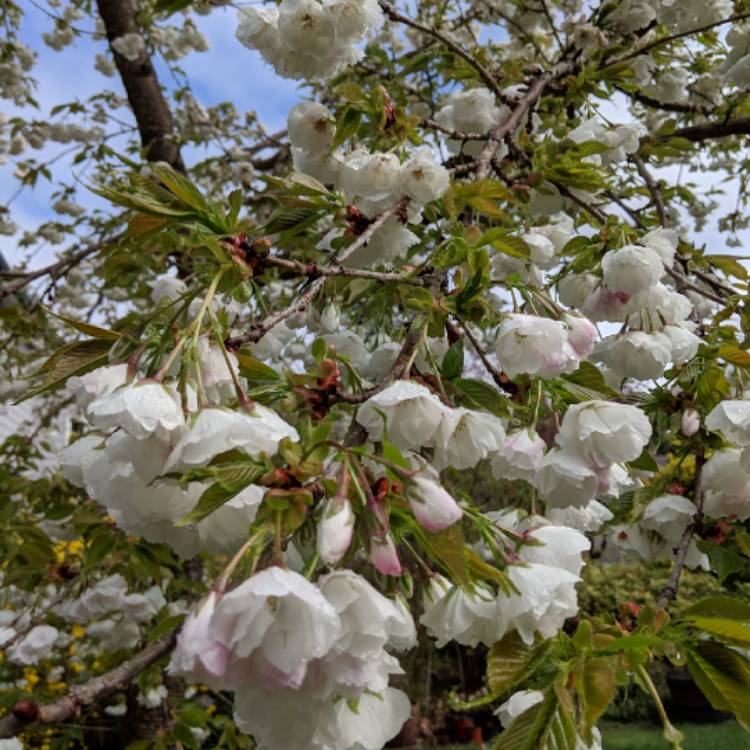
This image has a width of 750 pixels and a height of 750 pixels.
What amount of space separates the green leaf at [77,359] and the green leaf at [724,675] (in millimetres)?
781

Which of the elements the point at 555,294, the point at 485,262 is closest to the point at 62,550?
the point at 555,294

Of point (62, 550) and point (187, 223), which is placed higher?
point (187, 223)

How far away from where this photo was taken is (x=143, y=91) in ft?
12.3

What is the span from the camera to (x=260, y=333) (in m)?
0.85

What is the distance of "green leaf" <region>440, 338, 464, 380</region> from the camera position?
3.19 ft

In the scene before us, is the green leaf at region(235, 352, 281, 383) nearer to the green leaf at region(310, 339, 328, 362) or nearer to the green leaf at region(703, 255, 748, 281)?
the green leaf at region(310, 339, 328, 362)

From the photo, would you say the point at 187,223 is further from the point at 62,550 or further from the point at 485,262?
the point at 62,550

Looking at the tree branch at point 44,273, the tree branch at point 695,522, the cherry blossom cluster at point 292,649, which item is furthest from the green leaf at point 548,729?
the tree branch at point 44,273

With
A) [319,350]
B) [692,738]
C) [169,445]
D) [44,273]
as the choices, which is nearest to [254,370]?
[319,350]

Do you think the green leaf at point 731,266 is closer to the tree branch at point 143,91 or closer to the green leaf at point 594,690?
the green leaf at point 594,690

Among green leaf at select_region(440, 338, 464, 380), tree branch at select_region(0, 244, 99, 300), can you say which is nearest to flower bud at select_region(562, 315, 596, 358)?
green leaf at select_region(440, 338, 464, 380)

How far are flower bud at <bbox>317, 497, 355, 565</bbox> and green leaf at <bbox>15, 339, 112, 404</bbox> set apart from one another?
43 cm

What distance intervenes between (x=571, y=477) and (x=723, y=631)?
1.05 ft

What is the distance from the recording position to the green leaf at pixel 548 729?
Result: 629 mm
